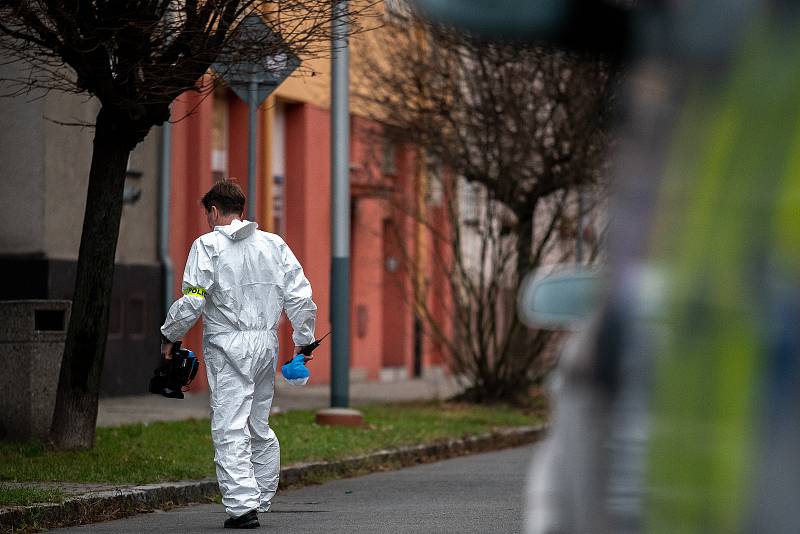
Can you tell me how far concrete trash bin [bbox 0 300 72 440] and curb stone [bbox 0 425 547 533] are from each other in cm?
210

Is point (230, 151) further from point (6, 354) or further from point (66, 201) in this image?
point (6, 354)

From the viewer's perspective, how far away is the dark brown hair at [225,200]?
9.60m

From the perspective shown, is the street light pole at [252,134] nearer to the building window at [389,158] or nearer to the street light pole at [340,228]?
the street light pole at [340,228]

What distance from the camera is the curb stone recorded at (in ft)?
30.3

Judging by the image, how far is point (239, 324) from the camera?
369 inches

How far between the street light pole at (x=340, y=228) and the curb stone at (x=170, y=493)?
148 centimetres

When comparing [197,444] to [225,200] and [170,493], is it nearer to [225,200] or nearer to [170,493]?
[170,493]

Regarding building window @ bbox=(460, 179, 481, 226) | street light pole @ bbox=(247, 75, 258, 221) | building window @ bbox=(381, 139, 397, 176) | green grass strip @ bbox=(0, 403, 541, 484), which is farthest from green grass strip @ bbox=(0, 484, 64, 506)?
building window @ bbox=(381, 139, 397, 176)

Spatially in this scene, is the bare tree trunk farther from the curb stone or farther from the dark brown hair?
the dark brown hair

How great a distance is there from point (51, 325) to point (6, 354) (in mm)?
544

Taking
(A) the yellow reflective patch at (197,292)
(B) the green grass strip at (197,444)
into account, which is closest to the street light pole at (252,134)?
(B) the green grass strip at (197,444)

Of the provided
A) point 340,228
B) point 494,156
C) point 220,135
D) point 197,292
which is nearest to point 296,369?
point 197,292

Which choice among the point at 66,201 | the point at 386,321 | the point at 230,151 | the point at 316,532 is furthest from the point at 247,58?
the point at 386,321

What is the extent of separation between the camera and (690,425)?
2.79 m
